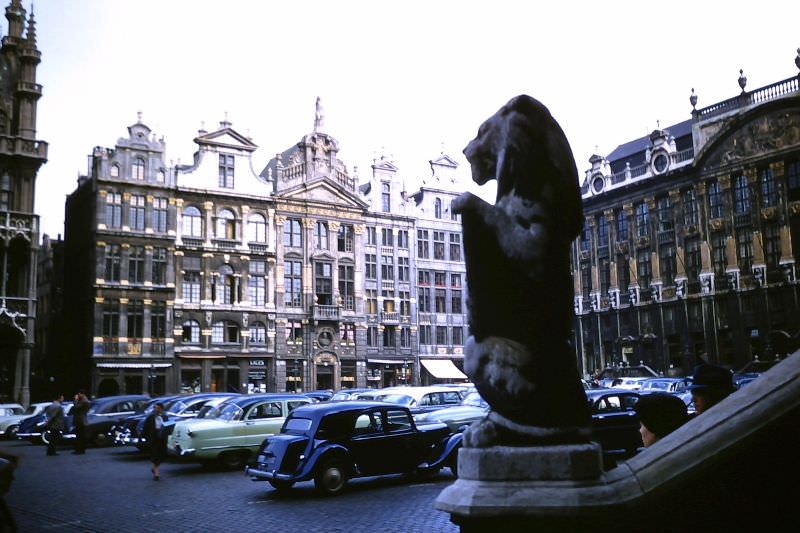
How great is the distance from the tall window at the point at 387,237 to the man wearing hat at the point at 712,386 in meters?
52.1

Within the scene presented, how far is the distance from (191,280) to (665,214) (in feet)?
106

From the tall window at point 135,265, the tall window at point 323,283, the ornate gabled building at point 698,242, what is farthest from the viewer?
the tall window at point 323,283

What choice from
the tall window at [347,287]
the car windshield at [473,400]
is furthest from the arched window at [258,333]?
the car windshield at [473,400]

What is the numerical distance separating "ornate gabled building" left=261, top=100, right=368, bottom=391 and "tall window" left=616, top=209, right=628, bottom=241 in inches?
740

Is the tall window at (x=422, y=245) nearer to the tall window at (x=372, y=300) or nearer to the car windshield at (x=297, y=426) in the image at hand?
the tall window at (x=372, y=300)

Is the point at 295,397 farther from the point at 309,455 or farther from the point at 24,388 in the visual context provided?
the point at 24,388

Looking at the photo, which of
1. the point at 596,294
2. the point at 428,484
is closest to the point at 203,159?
the point at 596,294

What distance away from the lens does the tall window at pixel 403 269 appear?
5750 centimetres

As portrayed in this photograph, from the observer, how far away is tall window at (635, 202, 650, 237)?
51.9 m

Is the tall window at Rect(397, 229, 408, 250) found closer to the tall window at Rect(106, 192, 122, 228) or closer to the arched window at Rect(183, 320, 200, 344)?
the arched window at Rect(183, 320, 200, 344)

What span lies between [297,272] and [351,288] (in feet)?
14.2

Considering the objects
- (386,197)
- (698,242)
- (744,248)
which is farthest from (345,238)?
(744,248)

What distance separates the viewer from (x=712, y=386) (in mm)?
5160

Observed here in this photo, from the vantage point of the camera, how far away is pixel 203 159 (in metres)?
50.4
